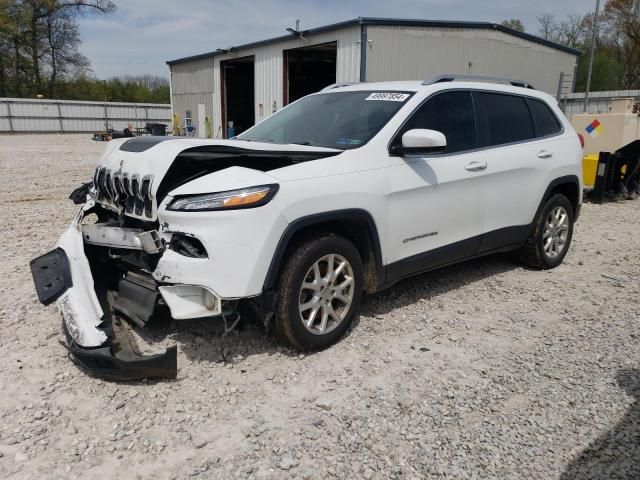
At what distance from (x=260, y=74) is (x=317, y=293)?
1814 centimetres

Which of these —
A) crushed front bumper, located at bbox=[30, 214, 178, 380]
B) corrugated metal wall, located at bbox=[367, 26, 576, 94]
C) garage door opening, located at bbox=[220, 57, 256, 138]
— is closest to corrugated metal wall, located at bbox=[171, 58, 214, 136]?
garage door opening, located at bbox=[220, 57, 256, 138]

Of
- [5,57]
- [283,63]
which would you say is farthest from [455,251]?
[5,57]

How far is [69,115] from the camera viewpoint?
36.2 m

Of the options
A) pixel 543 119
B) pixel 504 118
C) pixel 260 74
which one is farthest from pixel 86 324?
pixel 260 74

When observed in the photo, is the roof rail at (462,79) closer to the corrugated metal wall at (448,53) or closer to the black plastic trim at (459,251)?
the black plastic trim at (459,251)

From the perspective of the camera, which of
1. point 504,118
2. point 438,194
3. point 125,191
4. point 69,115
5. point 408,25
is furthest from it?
point 69,115

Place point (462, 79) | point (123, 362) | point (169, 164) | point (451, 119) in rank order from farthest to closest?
point (462, 79) → point (451, 119) → point (169, 164) → point (123, 362)

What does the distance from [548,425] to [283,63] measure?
59.3 ft

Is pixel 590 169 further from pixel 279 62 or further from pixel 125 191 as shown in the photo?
pixel 279 62

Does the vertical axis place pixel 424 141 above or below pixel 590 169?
above

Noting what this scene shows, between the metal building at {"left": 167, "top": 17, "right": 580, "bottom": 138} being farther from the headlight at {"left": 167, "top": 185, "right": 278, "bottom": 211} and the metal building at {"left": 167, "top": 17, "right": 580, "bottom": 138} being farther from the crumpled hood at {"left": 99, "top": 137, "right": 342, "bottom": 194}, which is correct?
the headlight at {"left": 167, "top": 185, "right": 278, "bottom": 211}

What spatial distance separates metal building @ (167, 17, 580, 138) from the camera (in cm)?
1562

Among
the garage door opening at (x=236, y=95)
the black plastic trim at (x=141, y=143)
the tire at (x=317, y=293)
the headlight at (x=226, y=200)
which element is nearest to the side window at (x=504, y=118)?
the tire at (x=317, y=293)

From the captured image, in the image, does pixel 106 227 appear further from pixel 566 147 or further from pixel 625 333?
pixel 566 147
